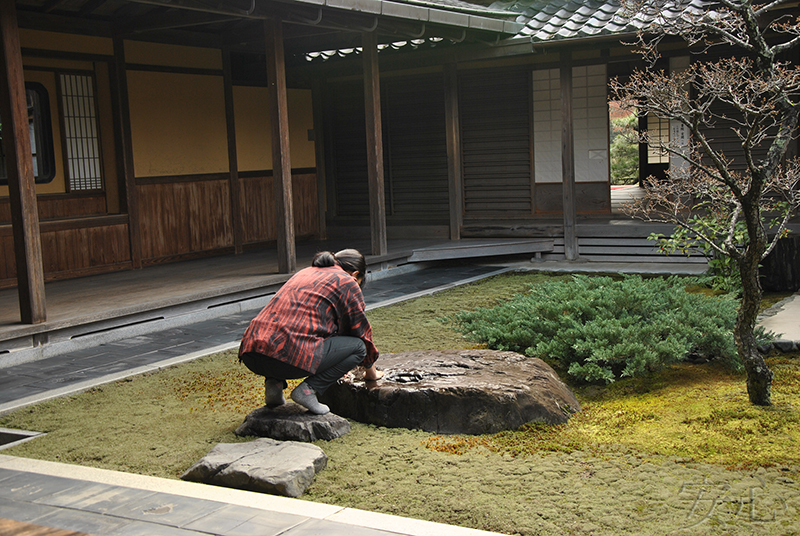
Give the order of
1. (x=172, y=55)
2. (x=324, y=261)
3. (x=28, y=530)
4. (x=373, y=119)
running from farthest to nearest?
(x=172, y=55)
(x=373, y=119)
(x=324, y=261)
(x=28, y=530)

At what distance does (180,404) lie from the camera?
5.30 meters

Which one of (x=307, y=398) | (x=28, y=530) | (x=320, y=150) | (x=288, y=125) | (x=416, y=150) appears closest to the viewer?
(x=28, y=530)

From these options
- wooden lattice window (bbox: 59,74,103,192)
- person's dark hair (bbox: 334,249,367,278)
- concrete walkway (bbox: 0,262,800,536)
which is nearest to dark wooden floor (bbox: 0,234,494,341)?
wooden lattice window (bbox: 59,74,103,192)

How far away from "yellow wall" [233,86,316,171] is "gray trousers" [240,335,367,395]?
819 centimetres

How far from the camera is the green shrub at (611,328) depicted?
5523mm

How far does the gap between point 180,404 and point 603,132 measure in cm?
911

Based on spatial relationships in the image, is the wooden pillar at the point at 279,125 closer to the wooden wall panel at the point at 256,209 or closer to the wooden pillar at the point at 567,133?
the wooden wall panel at the point at 256,209

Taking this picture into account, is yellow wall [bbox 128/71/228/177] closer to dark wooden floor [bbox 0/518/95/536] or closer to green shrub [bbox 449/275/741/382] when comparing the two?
green shrub [bbox 449/275/741/382]

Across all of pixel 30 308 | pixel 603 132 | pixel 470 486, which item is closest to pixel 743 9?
pixel 470 486

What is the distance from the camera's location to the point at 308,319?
14.5ft

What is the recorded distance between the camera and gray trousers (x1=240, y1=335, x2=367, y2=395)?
14.5 ft

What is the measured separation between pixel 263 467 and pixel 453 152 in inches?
375

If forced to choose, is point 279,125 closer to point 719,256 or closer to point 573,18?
point 573,18

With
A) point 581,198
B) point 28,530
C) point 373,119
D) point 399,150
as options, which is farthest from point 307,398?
point 399,150
